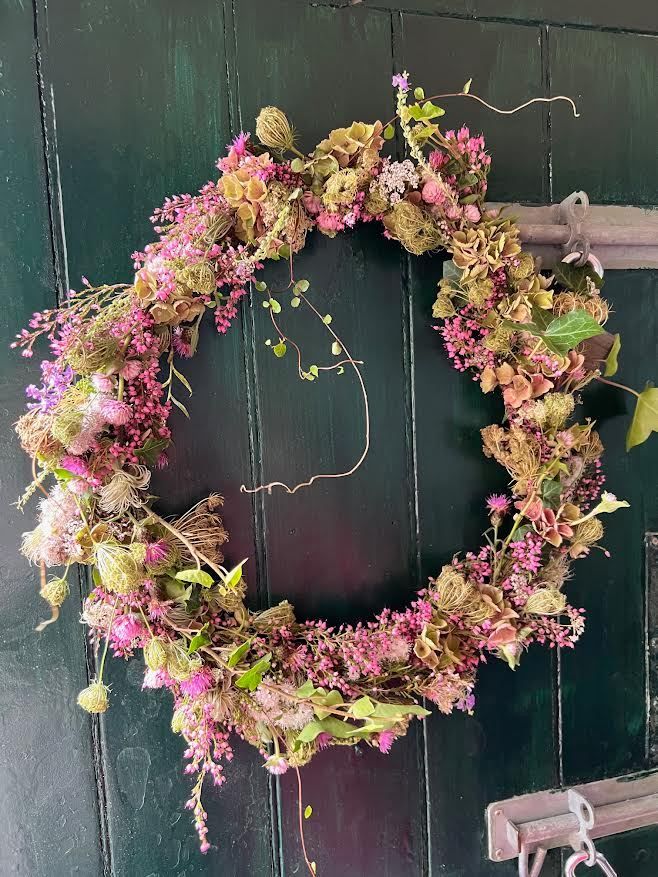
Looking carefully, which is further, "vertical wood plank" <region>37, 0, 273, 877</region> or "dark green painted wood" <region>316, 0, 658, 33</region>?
"dark green painted wood" <region>316, 0, 658, 33</region>

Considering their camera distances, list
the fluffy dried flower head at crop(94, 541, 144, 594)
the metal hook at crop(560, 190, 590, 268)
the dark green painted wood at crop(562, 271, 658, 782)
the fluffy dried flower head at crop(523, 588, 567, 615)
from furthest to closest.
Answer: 1. the dark green painted wood at crop(562, 271, 658, 782)
2. the metal hook at crop(560, 190, 590, 268)
3. the fluffy dried flower head at crop(523, 588, 567, 615)
4. the fluffy dried flower head at crop(94, 541, 144, 594)

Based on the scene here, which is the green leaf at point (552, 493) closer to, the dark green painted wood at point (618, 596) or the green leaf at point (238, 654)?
the dark green painted wood at point (618, 596)

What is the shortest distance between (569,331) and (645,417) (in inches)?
12.2

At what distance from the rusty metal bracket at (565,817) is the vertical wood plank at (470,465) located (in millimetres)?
25

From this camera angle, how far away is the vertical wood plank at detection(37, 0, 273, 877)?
37.7 inches

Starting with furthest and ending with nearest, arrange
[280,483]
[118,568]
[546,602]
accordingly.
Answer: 1. [280,483]
2. [546,602]
3. [118,568]

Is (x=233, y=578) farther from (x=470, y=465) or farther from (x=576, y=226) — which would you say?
(x=576, y=226)

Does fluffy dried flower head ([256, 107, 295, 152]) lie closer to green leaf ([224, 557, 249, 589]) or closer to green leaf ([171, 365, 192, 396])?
green leaf ([171, 365, 192, 396])

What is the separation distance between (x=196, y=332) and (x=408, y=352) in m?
0.36

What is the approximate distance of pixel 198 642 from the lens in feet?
2.86

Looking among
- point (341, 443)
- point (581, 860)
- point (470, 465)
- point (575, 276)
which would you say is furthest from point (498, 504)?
point (581, 860)

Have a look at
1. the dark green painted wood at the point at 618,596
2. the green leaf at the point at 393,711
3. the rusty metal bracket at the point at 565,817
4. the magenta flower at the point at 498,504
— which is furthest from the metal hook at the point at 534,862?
the magenta flower at the point at 498,504

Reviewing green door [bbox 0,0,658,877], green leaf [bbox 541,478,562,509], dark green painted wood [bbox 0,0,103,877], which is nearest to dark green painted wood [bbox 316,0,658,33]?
green door [bbox 0,0,658,877]

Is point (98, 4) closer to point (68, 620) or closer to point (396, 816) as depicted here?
point (68, 620)
